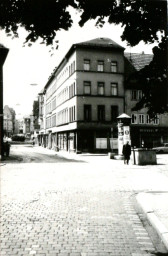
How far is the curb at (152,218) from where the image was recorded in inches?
254

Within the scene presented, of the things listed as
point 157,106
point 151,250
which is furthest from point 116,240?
point 157,106

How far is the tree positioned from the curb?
2368 millimetres

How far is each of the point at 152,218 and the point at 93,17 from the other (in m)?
4.78

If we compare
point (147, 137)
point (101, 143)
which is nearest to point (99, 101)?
point (101, 143)

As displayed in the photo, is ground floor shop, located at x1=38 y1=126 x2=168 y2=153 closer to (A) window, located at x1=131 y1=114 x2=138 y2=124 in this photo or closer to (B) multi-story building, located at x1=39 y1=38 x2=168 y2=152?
(B) multi-story building, located at x1=39 y1=38 x2=168 y2=152

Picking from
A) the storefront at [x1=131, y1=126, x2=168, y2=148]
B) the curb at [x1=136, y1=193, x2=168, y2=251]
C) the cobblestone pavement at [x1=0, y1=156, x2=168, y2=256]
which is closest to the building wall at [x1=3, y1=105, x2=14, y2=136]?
the storefront at [x1=131, y1=126, x2=168, y2=148]

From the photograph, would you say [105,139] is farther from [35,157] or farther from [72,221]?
[72,221]

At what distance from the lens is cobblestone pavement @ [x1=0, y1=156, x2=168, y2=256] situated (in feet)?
19.5

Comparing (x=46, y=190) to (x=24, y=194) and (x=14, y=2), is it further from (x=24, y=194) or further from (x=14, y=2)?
(x=14, y=2)

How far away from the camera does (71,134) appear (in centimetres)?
4731

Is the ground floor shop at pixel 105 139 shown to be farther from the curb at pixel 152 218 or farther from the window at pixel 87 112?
the curb at pixel 152 218

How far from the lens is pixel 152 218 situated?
7.88 metres

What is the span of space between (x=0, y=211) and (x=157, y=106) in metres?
5.27

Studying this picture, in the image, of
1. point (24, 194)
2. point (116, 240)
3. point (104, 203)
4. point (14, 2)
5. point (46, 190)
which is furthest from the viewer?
point (46, 190)
